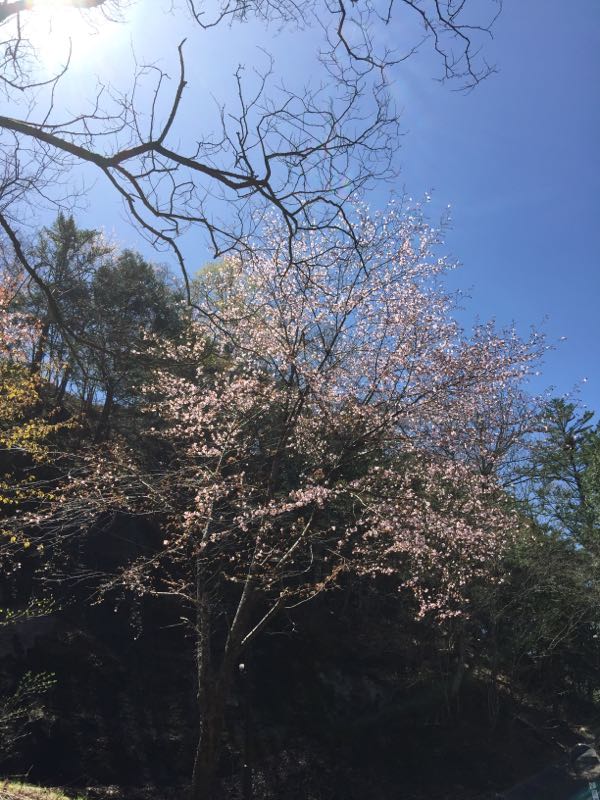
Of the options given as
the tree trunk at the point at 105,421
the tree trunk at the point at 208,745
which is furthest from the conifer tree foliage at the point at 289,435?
the tree trunk at the point at 105,421

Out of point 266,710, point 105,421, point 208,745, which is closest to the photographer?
point 208,745

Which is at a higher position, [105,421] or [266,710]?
[105,421]

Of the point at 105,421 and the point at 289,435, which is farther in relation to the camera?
the point at 105,421

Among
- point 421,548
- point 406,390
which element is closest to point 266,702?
point 421,548

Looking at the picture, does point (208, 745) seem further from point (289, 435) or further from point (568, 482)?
point (568, 482)

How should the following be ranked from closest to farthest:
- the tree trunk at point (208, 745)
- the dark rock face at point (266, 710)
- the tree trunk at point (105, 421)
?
the tree trunk at point (208, 745)
the dark rock face at point (266, 710)
the tree trunk at point (105, 421)

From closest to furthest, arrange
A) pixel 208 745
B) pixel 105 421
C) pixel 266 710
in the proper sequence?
pixel 208 745, pixel 266 710, pixel 105 421

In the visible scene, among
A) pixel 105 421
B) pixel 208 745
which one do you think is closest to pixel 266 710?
pixel 208 745

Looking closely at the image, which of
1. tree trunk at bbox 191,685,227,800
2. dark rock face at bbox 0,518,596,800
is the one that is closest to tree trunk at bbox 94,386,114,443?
dark rock face at bbox 0,518,596,800

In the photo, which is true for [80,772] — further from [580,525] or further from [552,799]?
[580,525]

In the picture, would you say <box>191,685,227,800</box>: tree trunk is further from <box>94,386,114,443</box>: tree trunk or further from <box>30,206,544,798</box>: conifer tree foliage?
<box>94,386,114,443</box>: tree trunk

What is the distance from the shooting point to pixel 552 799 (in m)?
11.8

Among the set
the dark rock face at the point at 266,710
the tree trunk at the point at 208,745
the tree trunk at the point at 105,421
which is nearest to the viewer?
the tree trunk at the point at 208,745

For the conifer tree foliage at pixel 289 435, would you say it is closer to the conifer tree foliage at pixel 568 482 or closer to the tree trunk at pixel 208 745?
the tree trunk at pixel 208 745
